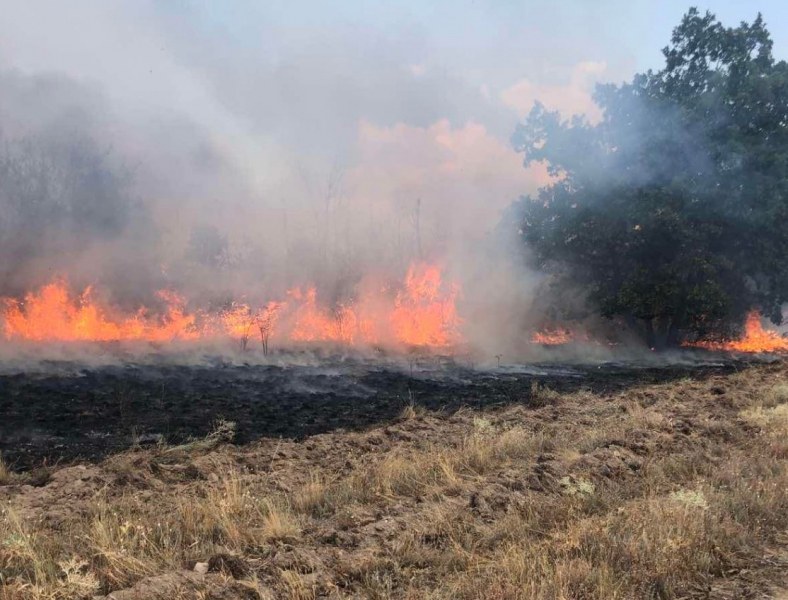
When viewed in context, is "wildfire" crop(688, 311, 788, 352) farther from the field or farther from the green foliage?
the field

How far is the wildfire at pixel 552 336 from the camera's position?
2972cm

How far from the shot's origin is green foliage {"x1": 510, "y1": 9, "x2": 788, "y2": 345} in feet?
79.9

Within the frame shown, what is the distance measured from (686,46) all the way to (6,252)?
32.2 m

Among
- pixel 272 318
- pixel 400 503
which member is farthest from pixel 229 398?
pixel 272 318

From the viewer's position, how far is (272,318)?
26.2 meters

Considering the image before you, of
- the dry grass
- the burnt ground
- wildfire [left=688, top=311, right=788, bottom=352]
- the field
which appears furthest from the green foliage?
the dry grass

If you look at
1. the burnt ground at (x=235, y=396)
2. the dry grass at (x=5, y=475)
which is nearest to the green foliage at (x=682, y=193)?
the burnt ground at (x=235, y=396)

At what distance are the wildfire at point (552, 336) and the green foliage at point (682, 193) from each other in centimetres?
286

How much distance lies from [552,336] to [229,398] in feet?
68.1

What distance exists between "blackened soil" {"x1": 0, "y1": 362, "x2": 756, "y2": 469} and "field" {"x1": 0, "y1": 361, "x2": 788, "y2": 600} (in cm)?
11

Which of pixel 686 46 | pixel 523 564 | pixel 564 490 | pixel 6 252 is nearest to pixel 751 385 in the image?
pixel 564 490

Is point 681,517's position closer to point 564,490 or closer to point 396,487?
point 564,490

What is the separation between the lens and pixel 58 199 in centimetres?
2692

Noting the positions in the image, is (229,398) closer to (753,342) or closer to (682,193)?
(682,193)
